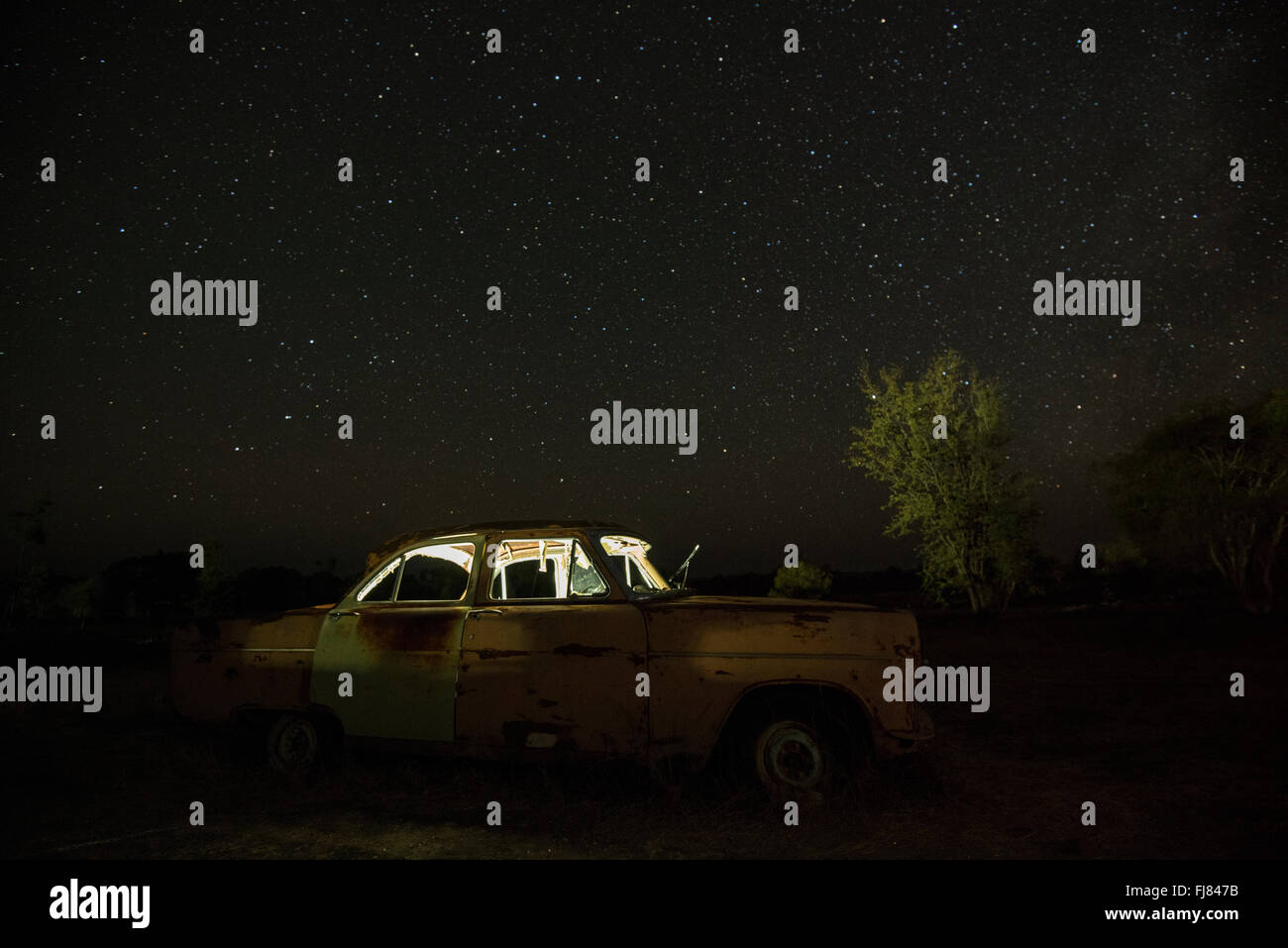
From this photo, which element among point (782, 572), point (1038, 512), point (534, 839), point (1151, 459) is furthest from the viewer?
point (782, 572)

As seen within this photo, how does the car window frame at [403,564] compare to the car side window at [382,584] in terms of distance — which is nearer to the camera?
the car window frame at [403,564]

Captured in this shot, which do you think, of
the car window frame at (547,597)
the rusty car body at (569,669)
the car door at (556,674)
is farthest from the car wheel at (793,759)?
the car window frame at (547,597)

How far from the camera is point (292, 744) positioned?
670cm

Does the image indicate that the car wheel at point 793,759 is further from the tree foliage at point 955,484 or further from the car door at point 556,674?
the tree foliage at point 955,484

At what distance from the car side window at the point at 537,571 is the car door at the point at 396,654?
287 millimetres

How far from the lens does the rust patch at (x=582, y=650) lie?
221 inches

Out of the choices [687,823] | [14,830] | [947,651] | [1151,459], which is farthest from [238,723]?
[1151,459]

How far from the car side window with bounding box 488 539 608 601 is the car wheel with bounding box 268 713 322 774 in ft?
6.00

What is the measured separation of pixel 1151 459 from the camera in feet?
92.7

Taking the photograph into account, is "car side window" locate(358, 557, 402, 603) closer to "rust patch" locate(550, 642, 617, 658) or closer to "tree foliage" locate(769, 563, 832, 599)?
"rust patch" locate(550, 642, 617, 658)

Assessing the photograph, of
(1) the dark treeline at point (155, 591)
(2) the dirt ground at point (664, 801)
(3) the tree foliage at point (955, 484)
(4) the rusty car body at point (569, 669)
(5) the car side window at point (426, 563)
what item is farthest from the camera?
(1) the dark treeline at point (155, 591)

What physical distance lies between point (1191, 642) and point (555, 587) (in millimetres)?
18074

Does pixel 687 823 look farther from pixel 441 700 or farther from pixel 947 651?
pixel 947 651

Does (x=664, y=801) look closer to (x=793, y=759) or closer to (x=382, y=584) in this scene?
(x=793, y=759)
